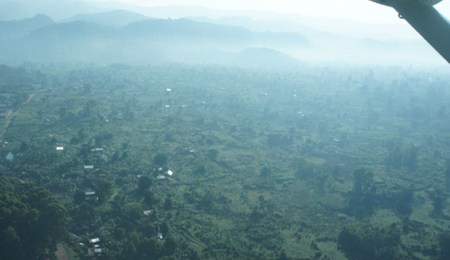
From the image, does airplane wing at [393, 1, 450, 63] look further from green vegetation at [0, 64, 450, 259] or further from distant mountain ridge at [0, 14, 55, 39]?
distant mountain ridge at [0, 14, 55, 39]

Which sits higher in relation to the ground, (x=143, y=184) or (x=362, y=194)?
(x=143, y=184)

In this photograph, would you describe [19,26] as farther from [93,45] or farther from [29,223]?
[29,223]

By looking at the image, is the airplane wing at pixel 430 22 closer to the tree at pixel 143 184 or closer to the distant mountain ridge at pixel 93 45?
the tree at pixel 143 184

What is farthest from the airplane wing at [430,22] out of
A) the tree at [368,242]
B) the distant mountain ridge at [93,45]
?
the distant mountain ridge at [93,45]

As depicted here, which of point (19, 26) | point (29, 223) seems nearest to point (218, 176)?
point (29, 223)

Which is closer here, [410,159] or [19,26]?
[410,159]

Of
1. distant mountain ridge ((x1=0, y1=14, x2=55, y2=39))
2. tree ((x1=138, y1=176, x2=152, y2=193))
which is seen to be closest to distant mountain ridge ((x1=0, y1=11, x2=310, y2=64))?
distant mountain ridge ((x1=0, y1=14, x2=55, y2=39))
